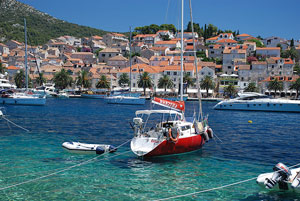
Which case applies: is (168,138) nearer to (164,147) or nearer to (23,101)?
(164,147)

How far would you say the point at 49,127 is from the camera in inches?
1353

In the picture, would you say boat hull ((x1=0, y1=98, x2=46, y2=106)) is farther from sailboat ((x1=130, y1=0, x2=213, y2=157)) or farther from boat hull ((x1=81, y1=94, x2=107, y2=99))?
sailboat ((x1=130, y1=0, x2=213, y2=157))

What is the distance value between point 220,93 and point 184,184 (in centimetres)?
9540

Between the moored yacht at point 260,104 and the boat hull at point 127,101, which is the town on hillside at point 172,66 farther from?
the moored yacht at point 260,104

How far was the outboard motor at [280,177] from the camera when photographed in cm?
1390

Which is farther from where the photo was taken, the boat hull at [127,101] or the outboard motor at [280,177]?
the boat hull at [127,101]

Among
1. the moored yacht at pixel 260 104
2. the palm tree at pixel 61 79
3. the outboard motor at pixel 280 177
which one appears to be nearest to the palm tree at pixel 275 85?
the moored yacht at pixel 260 104

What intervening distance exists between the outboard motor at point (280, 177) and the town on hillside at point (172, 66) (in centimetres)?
6796

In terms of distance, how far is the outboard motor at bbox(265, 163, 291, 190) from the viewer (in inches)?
547

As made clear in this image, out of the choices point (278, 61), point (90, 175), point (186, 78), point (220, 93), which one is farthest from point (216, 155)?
point (278, 61)

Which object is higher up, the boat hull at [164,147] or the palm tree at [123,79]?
the palm tree at [123,79]

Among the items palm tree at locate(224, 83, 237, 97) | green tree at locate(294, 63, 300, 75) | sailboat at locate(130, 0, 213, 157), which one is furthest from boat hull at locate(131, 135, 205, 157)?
green tree at locate(294, 63, 300, 75)

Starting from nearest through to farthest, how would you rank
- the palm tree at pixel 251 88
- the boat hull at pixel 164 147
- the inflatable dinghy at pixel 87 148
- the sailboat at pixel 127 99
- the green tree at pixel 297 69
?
the boat hull at pixel 164 147, the inflatable dinghy at pixel 87 148, the sailboat at pixel 127 99, the palm tree at pixel 251 88, the green tree at pixel 297 69

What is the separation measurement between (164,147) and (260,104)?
46806 millimetres
